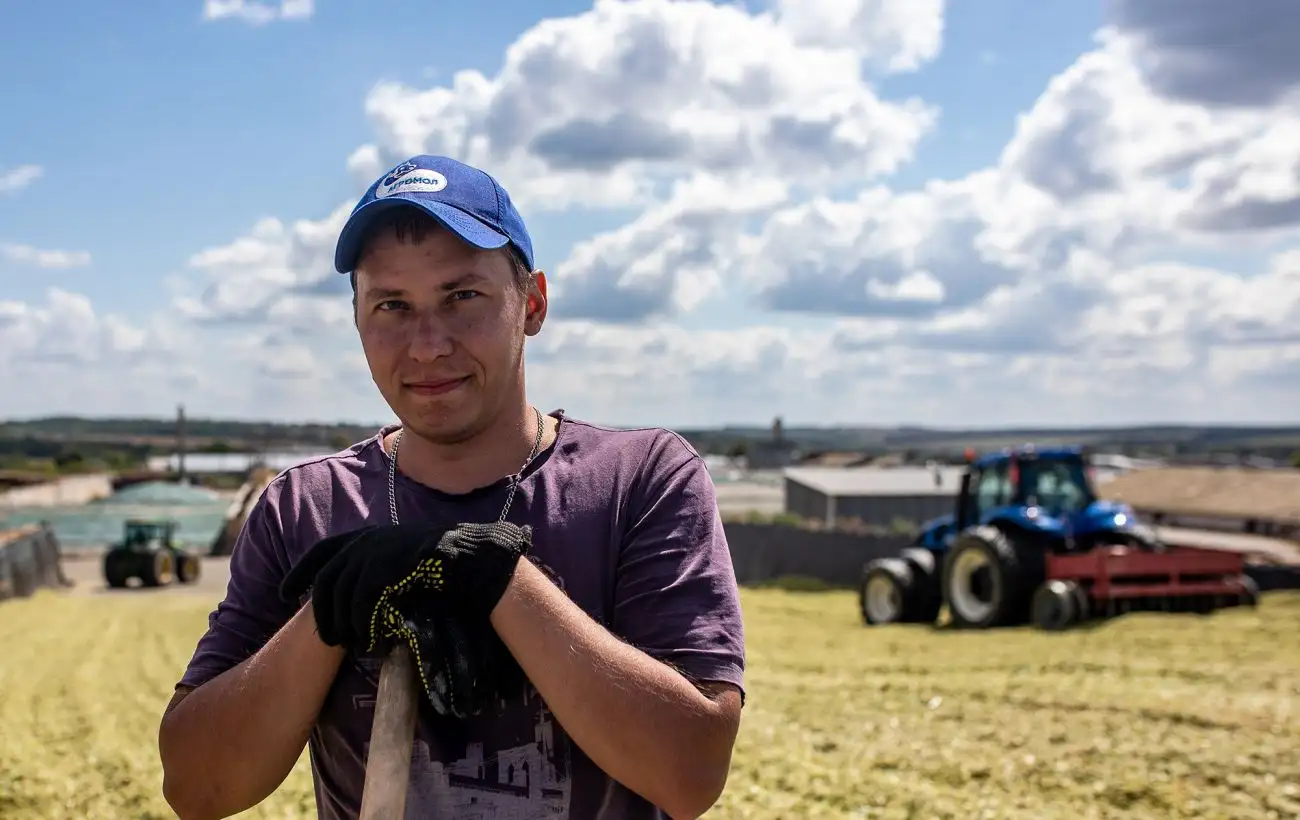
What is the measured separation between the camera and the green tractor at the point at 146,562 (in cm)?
2316

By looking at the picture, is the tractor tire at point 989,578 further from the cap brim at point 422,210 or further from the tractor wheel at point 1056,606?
the cap brim at point 422,210

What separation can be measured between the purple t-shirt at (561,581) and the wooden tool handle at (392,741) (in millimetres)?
74

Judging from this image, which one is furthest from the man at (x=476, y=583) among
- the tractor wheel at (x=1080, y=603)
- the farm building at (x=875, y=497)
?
the farm building at (x=875, y=497)

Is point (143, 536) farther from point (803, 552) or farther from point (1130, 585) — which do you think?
point (1130, 585)

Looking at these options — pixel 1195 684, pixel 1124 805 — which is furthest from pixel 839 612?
pixel 1124 805

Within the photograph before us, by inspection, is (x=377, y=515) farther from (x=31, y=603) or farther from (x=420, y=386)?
(x=31, y=603)

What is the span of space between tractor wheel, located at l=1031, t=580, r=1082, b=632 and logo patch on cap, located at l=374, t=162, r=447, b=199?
397 inches

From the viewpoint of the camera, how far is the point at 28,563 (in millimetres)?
18656

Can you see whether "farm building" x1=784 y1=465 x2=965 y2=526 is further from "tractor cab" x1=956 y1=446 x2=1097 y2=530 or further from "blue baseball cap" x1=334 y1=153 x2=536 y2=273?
"blue baseball cap" x1=334 y1=153 x2=536 y2=273

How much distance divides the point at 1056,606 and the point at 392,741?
33.3 ft

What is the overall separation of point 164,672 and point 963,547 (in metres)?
7.62

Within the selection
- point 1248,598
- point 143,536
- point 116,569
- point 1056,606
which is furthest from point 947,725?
point 143,536

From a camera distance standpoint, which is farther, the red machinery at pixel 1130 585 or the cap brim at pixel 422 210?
the red machinery at pixel 1130 585

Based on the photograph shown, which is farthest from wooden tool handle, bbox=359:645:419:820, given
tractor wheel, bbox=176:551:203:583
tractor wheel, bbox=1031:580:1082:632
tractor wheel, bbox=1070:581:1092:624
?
tractor wheel, bbox=176:551:203:583
